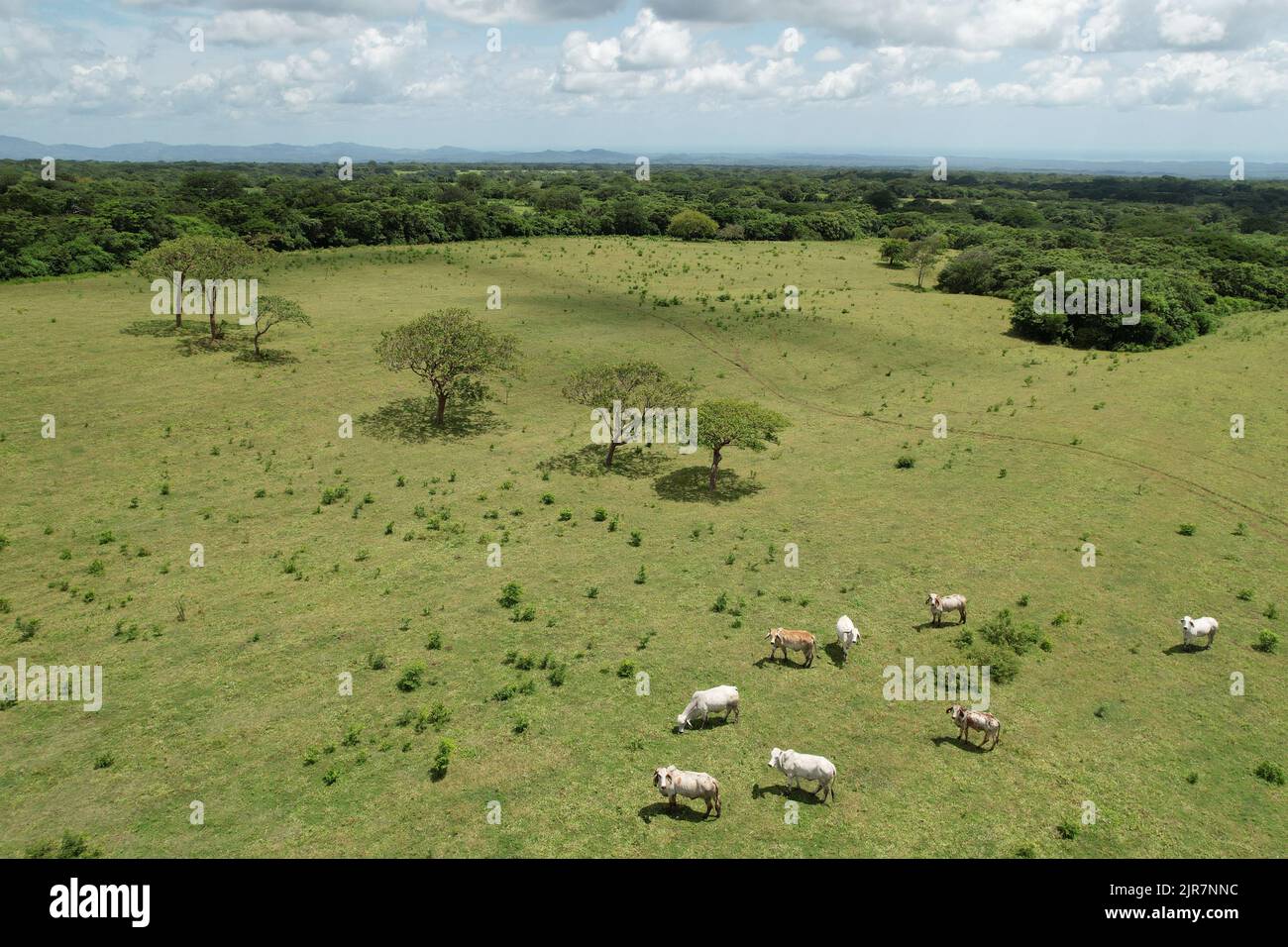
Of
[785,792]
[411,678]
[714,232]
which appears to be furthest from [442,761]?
[714,232]

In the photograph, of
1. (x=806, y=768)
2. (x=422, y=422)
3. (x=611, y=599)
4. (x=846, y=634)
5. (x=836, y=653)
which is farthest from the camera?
(x=422, y=422)

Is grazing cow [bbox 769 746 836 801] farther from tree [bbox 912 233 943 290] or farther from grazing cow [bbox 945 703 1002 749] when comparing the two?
tree [bbox 912 233 943 290]

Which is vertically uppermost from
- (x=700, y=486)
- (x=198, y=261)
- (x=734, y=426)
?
(x=198, y=261)

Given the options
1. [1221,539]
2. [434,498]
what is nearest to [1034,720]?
[1221,539]

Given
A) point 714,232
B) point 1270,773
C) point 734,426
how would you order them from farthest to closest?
point 714,232 → point 734,426 → point 1270,773

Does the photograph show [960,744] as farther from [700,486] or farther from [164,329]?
[164,329]

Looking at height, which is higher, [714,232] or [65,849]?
[714,232]
